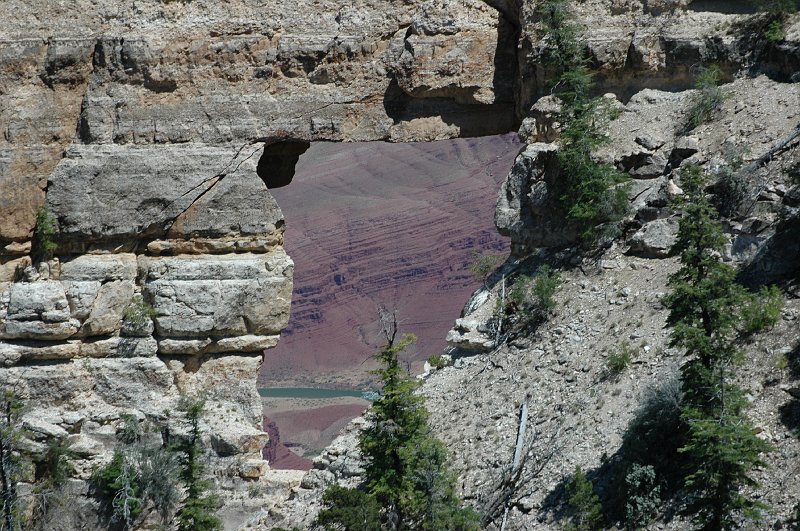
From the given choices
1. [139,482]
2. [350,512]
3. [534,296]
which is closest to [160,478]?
[139,482]

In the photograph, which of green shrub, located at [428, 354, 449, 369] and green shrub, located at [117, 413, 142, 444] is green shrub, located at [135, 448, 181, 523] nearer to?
green shrub, located at [117, 413, 142, 444]

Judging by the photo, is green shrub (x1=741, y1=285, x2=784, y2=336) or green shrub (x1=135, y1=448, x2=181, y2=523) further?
green shrub (x1=135, y1=448, x2=181, y2=523)

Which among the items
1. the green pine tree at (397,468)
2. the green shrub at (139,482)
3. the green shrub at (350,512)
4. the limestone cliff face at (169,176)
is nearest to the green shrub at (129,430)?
the limestone cliff face at (169,176)

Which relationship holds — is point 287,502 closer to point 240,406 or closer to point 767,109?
point 240,406

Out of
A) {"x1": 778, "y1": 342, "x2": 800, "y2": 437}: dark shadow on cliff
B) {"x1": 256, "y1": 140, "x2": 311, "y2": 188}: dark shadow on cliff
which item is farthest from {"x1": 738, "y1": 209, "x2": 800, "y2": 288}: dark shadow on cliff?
{"x1": 256, "y1": 140, "x2": 311, "y2": 188}: dark shadow on cliff

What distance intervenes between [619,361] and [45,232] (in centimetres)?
1332

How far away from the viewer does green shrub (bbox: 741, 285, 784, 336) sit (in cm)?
2519

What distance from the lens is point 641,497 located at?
23.9 m

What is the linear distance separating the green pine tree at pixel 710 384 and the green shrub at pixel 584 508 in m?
1.61

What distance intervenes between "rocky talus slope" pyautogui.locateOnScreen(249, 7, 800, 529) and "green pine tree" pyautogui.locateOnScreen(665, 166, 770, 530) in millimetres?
773

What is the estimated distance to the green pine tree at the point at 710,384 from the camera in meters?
22.4

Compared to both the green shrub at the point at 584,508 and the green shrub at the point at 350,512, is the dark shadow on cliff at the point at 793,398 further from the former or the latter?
the green shrub at the point at 350,512

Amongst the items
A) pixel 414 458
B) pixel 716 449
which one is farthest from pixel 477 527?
pixel 716 449

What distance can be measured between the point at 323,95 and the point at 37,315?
816 centimetres
